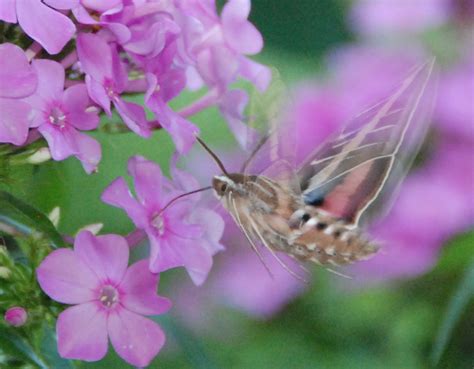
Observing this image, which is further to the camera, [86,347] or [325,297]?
[325,297]

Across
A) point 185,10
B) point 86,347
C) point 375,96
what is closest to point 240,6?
point 185,10

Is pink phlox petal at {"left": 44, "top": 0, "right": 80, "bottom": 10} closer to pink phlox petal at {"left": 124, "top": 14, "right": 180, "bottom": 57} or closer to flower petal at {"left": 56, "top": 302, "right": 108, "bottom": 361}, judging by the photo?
pink phlox petal at {"left": 124, "top": 14, "right": 180, "bottom": 57}

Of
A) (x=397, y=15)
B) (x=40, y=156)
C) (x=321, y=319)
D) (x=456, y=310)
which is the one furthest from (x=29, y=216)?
(x=397, y=15)

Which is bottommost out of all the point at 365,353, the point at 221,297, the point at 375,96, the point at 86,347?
the point at 221,297

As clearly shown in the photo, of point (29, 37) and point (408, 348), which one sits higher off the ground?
point (29, 37)

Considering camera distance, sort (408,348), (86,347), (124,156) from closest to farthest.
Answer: (86,347)
(408,348)
(124,156)

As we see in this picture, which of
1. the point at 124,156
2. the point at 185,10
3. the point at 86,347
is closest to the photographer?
the point at 86,347

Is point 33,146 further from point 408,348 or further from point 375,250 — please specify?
point 408,348
